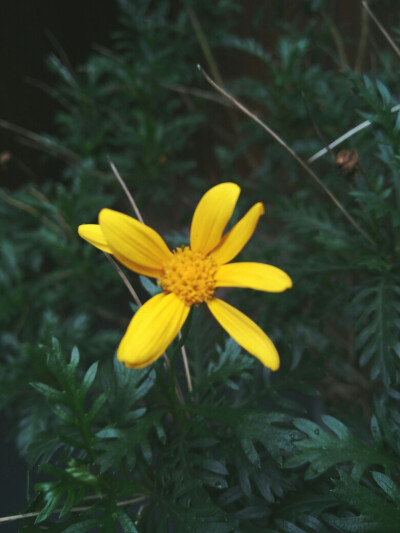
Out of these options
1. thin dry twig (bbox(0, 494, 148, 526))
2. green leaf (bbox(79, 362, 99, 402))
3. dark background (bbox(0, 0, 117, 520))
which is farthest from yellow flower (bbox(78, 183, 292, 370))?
dark background (bbox(0, 0, 117, 520))

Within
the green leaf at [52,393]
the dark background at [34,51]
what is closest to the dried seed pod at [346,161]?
the green leaf at [52,393]

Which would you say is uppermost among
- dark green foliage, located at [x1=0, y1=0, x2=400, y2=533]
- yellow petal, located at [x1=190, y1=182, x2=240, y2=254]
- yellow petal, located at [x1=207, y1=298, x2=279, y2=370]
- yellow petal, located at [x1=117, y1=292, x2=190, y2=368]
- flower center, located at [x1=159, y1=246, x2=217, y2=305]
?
yellow petal, located at [x1=190, y1=182, x2=240, y2=254]

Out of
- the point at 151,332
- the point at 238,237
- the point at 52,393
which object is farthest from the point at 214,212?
the point at 52,393

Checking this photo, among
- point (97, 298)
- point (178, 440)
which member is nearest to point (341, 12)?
point (97, 298)

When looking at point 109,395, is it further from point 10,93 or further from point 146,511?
point 10,93

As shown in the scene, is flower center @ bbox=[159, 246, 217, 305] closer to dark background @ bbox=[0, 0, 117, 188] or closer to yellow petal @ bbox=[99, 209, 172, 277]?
yellow petal @ bbox=[99, 209, 172, 277]

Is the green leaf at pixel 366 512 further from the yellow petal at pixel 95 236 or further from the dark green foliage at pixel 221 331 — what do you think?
the yellow petal at pixel 95 236

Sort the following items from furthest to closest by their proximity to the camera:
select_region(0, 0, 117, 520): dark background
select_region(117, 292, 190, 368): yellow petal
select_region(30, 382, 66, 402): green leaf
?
select_region(0, 0, 117, 520): dark background → select_region(30, 382, 66, 402): green leaf → select_region(117, 292, 190, 368): yellow petal
